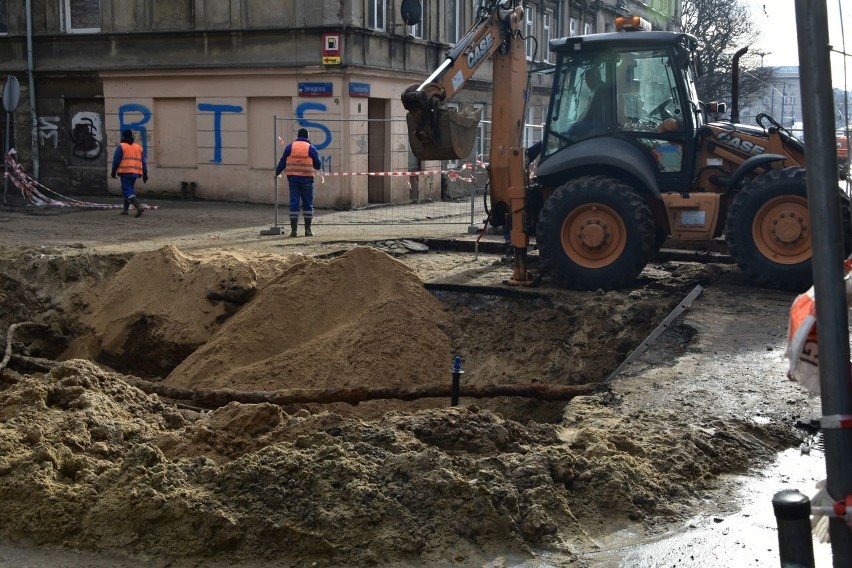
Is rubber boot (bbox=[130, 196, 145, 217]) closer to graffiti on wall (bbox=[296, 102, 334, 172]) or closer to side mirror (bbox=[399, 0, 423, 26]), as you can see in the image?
graffiti on wall (bbox=[296, 102, 334, 172])

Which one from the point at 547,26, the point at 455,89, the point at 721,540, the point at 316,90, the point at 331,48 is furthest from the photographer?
the point at 547,26

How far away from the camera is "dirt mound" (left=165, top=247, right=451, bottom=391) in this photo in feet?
31.1

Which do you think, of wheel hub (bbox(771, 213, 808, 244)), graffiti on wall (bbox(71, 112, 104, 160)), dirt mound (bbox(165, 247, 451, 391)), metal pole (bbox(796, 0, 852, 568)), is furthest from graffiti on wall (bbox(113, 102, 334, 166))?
metal pole (bbox(796, 0, 852, 568))

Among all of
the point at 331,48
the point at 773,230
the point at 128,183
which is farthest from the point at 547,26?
the point at 773,230

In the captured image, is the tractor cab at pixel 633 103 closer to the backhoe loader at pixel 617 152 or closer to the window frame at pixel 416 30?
the backhoe loader at pixel 617 152

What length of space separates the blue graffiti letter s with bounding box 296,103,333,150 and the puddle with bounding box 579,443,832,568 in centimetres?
1801

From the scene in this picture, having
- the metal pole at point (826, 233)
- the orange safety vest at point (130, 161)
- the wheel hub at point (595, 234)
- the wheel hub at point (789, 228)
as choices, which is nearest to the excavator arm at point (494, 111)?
the wheel hub at point (595, 234)

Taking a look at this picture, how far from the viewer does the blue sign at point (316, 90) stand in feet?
74.6

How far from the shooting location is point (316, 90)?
22.9m

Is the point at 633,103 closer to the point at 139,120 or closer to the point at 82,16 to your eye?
the point at 139,120

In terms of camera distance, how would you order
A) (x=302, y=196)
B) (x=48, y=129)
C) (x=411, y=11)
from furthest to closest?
(x=48, y=129) → (x=302, y=196) → (x=411, y=11)

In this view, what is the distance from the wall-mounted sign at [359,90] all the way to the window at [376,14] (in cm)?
147

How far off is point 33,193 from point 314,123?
662cm

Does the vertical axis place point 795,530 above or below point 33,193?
below
